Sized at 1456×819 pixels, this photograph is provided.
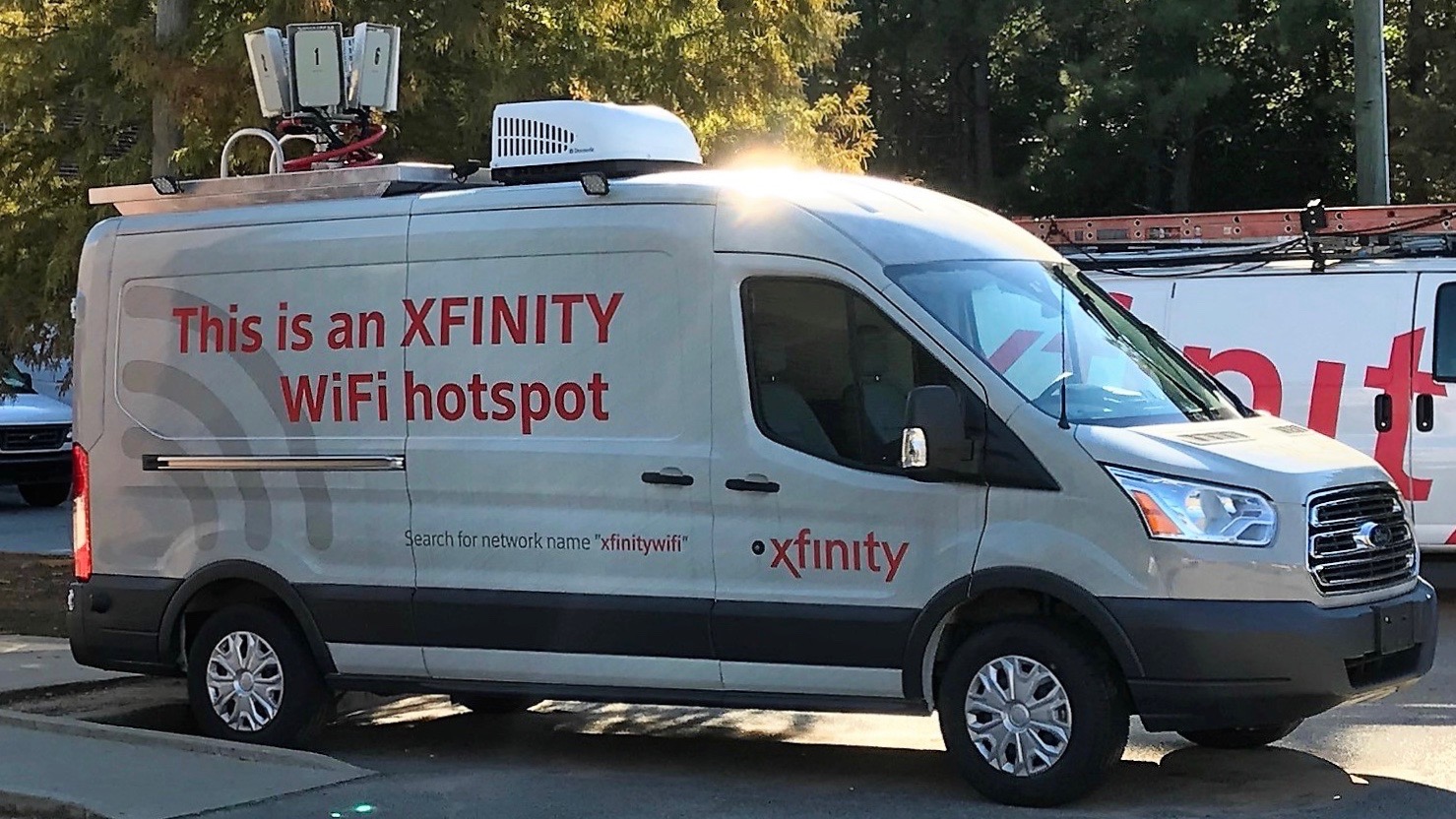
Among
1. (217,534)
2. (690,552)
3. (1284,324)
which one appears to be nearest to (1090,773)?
(690,552)

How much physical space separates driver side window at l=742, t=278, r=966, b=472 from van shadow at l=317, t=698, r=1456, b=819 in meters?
1.31

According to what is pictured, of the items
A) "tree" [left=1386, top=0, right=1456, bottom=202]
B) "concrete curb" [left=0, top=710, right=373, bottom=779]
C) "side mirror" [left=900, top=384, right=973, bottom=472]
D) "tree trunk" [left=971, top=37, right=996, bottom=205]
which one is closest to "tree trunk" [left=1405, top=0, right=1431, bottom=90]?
"tree" [left=1386, top=0, right=1456, bottom=202]

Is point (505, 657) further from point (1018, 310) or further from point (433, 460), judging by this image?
point (1018, 310)

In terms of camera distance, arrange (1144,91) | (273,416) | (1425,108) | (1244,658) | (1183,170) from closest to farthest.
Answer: (1244,658)
(273,416)
(1425,108)
(1144,91)
(1183,170)

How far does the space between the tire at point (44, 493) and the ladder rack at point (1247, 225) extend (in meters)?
12.1

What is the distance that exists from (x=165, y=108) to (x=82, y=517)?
4.18 meters

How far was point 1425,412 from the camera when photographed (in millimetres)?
11516

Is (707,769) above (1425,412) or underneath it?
underneath

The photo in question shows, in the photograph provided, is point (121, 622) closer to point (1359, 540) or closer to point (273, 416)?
point (273, 416)

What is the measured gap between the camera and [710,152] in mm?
13883

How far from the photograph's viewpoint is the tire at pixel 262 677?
826cm

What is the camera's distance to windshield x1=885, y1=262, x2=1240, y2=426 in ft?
23.0

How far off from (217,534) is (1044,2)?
28.6 meters

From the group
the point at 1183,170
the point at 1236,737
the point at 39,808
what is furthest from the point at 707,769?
the point at 1183,170
